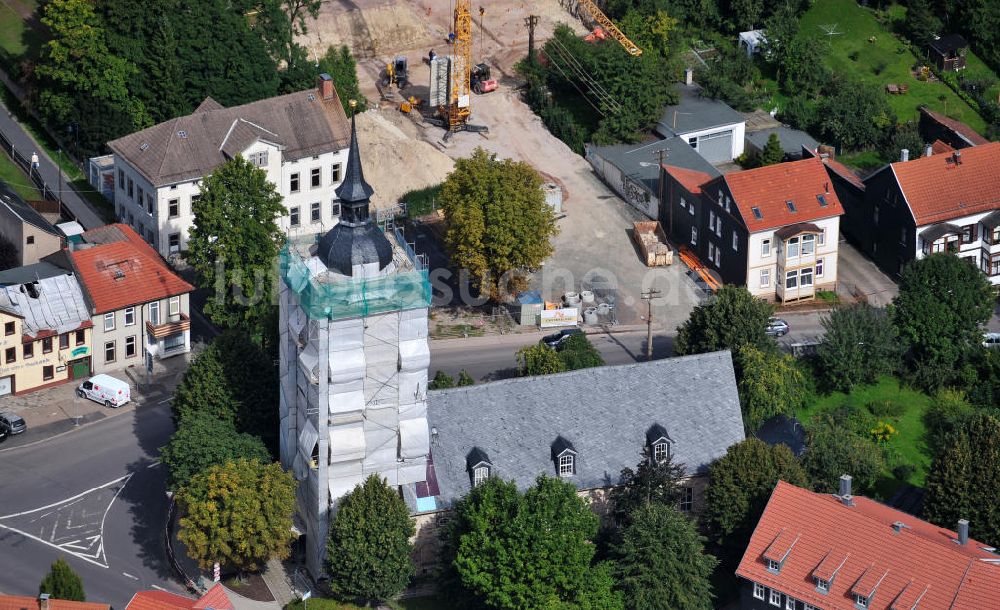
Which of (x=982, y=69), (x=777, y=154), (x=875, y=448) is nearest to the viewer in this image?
(x=875, y=448)

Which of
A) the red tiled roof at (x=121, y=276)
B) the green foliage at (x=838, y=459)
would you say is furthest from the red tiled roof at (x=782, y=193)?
the red tiled roof at (x=121, y=276)

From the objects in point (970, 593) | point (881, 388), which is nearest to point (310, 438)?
point (970, 593)

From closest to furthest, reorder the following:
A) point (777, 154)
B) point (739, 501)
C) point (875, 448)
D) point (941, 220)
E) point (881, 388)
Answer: point (739, 501) → point (875, 448) → point (881, 388) → point (941, 220) → point (777, 154)

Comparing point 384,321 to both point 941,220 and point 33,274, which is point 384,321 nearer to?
point 33,274

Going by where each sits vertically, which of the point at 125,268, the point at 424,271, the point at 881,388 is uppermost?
the point at 424,271

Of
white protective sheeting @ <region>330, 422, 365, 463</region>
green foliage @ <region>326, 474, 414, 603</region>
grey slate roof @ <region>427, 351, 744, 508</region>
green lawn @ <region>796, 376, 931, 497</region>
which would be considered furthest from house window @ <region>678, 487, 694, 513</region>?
white protective sheeting @ <region>330, 422, 365, 463</region>

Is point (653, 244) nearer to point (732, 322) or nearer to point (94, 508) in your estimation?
point (732, 322)
